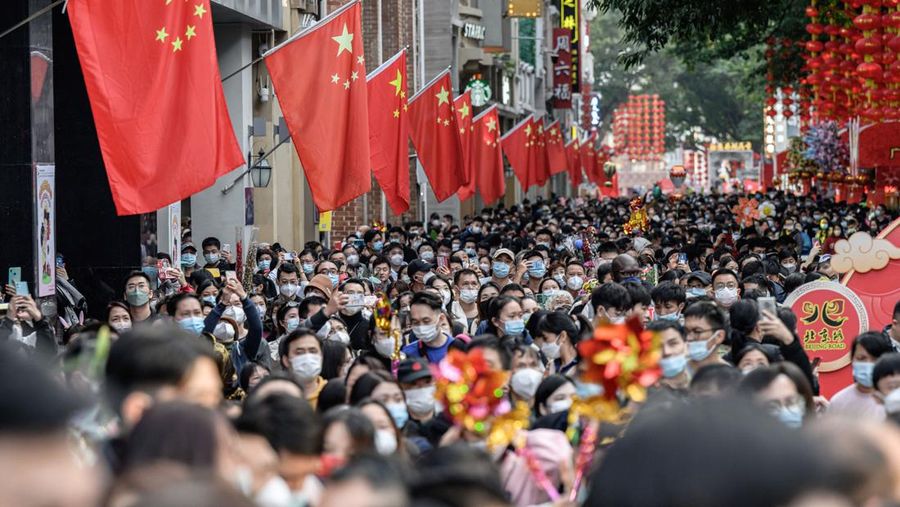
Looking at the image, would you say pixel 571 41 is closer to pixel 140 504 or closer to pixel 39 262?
pixel 39 262

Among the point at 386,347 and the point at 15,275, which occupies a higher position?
the point at 15,275

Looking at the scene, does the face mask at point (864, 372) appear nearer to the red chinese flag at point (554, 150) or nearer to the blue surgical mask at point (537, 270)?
the blue surgical mask at point (537, 270)

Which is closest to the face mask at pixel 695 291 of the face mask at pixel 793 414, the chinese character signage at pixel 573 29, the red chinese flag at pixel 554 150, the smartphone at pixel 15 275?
the smartphone at pixel 15 275

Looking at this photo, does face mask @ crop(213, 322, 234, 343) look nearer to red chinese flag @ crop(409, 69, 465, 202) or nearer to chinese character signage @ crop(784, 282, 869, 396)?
chinese character signage @ crop(784, 282, 869, 396)

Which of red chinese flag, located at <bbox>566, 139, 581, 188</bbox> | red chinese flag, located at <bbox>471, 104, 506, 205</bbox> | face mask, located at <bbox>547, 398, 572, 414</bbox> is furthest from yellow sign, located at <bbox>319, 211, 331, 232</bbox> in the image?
red chinese flag, located at <bbox>566, 139, 581, 188</bbox>

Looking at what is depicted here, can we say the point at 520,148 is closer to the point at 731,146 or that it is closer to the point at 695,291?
the point at 695,291

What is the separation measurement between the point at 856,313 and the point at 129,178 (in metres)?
5.32

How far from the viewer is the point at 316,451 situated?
5.70 m

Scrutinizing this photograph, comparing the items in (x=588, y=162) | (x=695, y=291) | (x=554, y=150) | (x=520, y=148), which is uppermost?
(x=588, y=162)

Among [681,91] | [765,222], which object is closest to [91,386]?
[765,222]

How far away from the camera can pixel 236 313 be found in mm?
11445

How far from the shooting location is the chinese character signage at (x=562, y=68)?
2667 inches

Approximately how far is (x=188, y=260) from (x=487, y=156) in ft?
29.7

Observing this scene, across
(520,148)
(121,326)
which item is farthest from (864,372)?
(520,148)
